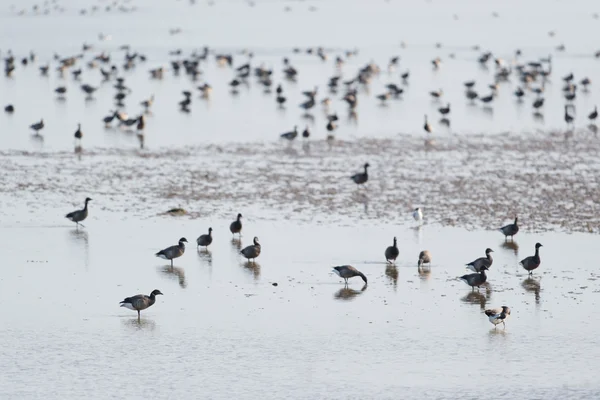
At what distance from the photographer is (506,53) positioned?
8412 centimetres

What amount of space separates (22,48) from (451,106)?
46.4 metres

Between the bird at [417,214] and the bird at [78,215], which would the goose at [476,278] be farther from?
the bird at [78,215]

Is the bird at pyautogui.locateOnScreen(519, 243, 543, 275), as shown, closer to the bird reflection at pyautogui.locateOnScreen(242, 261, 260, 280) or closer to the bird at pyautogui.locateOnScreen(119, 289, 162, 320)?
the bird reflection at pyautogui.locateOnScreen(242, 261, 260, 280)

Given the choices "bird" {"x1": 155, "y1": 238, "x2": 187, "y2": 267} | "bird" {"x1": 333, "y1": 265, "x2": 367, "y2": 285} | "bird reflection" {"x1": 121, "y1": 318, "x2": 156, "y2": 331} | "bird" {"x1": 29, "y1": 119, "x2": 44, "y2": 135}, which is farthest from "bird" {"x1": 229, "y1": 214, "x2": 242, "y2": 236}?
"bird" {"x1": 29, "y1": 119, "x2": 44, "y2": 135}

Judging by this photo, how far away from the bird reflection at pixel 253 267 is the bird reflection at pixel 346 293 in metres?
1.93

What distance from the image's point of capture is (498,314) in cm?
1825

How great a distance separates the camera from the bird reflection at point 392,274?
21.5 m

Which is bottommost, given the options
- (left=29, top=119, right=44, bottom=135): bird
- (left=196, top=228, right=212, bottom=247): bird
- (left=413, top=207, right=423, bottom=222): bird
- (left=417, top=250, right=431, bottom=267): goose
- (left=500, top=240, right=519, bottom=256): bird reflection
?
(left=417, top=250, right=431, bottom=267): goose

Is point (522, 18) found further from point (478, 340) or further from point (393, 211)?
point (478, 340)

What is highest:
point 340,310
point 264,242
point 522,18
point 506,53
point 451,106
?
point 522,18

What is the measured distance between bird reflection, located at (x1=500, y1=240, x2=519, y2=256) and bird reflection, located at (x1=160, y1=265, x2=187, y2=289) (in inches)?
288

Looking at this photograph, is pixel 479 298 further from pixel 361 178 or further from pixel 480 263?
pixel 361 178

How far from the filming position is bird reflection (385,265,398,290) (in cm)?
2155

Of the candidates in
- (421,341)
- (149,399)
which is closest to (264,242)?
(421,341)
